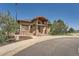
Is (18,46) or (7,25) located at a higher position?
(7,25)

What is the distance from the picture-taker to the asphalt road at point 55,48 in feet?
14.8

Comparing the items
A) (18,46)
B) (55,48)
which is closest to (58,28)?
(55,48)

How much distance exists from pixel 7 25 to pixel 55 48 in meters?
0.63

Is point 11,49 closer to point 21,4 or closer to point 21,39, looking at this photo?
point 21,39

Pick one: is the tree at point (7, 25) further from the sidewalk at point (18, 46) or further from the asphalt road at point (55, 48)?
the asphalt road at point (55, 48)

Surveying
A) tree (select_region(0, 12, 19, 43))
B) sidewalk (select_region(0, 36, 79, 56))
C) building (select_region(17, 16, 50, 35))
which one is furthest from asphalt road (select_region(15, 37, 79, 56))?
tree (select_region(0, 12, 19, 43))

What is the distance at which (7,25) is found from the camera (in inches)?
181

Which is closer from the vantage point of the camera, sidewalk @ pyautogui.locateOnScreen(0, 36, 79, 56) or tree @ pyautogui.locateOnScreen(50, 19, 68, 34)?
sidewalk @ pyautogui.locateOnScreen(0, 36, 79, 56)

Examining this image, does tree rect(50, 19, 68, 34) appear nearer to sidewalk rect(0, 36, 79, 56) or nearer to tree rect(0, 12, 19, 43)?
sidewalk rect(0, 36, 79, 56)

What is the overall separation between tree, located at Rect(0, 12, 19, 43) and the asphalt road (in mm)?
282

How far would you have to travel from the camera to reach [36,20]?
15.1 ft

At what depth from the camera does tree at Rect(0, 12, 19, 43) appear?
15.0ft

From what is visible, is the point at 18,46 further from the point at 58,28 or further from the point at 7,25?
the point at 58,28

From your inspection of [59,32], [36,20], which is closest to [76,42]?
[59,32]
